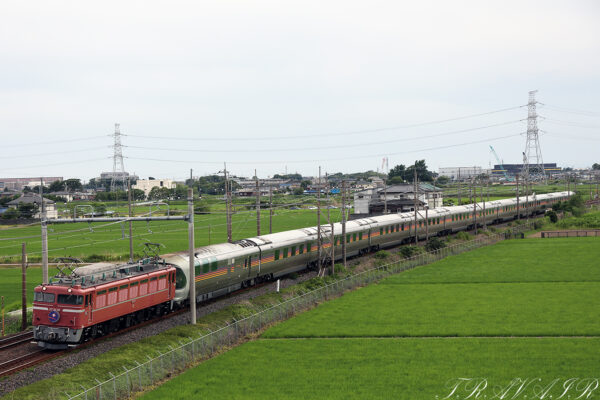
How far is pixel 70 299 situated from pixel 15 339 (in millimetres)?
5925

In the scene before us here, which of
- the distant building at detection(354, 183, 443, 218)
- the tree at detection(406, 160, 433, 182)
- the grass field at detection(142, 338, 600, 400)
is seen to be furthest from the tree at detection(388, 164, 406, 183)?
the grass field at detection(142, 338, 600, 400)

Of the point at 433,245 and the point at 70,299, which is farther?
the point at 433,245

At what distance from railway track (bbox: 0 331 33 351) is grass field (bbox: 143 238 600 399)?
9.97 m

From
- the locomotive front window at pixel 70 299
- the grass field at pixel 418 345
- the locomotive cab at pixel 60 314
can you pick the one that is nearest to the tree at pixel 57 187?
the grass field at pixel 418 345

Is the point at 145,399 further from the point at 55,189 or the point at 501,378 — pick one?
the point at 55,189

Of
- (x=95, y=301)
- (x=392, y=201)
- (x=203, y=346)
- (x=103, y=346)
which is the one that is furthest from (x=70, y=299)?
(x=392, y=201)

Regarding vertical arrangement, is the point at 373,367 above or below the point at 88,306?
below

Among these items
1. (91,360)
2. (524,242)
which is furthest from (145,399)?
(524,242)

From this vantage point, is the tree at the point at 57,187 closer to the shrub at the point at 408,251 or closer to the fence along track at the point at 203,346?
the shrub at the point at 408,251

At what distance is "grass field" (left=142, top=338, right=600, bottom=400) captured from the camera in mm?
24359

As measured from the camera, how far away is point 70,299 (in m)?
27.9

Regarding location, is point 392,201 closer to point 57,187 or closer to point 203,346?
point 203,346

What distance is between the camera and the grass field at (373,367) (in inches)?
959

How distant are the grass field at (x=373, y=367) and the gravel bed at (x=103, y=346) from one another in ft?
15.3
